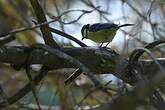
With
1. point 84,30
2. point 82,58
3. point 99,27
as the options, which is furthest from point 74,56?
point 84,30

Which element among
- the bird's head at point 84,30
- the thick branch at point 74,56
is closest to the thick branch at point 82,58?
the thick branch at point 74,56

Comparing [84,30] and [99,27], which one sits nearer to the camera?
[99,27]

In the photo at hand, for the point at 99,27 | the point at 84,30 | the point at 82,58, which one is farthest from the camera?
the point at 84,30

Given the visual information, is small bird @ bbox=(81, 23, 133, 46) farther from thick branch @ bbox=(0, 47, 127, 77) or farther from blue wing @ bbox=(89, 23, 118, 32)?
thick branch @ bbox=(0, 47, 127, 77)

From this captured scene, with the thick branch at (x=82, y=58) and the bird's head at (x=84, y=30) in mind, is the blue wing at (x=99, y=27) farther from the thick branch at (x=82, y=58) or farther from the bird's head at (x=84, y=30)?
the thick branch at (x=82, y=58)

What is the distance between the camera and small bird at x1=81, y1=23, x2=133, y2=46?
152 cm

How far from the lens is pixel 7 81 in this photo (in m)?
3.15

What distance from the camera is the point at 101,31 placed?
59.7 inches

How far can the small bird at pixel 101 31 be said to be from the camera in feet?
4.98

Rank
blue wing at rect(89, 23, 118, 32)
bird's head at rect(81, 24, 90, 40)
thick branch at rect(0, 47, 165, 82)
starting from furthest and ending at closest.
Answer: bird's head at rect(81, 24, 90, 40) → blue wing at rect(89, 23, 118, 32) → thick branch at rect(0, 47, 165, 82)

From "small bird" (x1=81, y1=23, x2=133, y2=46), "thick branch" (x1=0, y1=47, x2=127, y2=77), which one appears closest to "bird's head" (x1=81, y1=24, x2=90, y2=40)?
"small bird" (x1=81, y1=23, x2=133, y2=46)

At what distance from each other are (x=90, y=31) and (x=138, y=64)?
372mm

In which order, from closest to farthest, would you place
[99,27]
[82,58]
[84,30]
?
[82,58] → [99,27] → [84,30]

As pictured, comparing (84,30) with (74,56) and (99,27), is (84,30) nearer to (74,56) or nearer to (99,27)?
(99,27)
